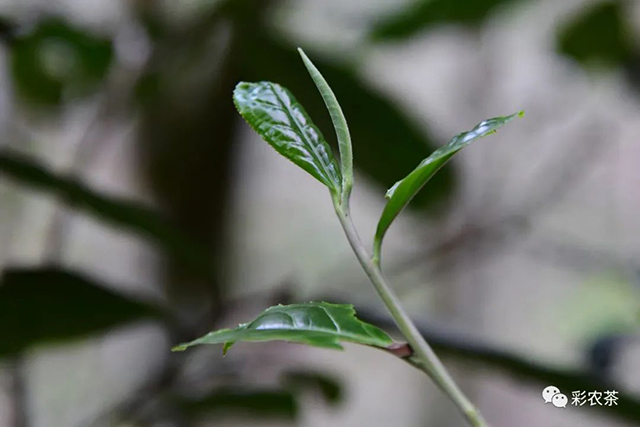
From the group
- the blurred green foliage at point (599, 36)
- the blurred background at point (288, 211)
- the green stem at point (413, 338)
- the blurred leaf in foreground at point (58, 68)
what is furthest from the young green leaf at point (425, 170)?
the blurred green foliage at point (599, 36)

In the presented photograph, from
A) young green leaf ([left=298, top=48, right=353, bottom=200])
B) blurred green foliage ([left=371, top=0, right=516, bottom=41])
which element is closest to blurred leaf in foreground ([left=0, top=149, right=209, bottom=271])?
young green leaf ([left=298, top=48, right=353, bottom=200])

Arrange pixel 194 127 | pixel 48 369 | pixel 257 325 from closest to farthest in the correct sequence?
pixel 257 325
pixel 194 127
pixel 48 369

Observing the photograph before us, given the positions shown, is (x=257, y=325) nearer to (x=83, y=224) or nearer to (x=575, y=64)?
(x=575, y=64)

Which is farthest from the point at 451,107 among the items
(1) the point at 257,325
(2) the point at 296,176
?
(1) the point at 257,325

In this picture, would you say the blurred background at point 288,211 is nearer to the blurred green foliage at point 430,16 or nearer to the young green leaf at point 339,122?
the blurred green foliage at point 430,16

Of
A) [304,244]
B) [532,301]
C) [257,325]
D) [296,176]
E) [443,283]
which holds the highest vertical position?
[257,325]

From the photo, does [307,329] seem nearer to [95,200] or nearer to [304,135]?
[304,135]
